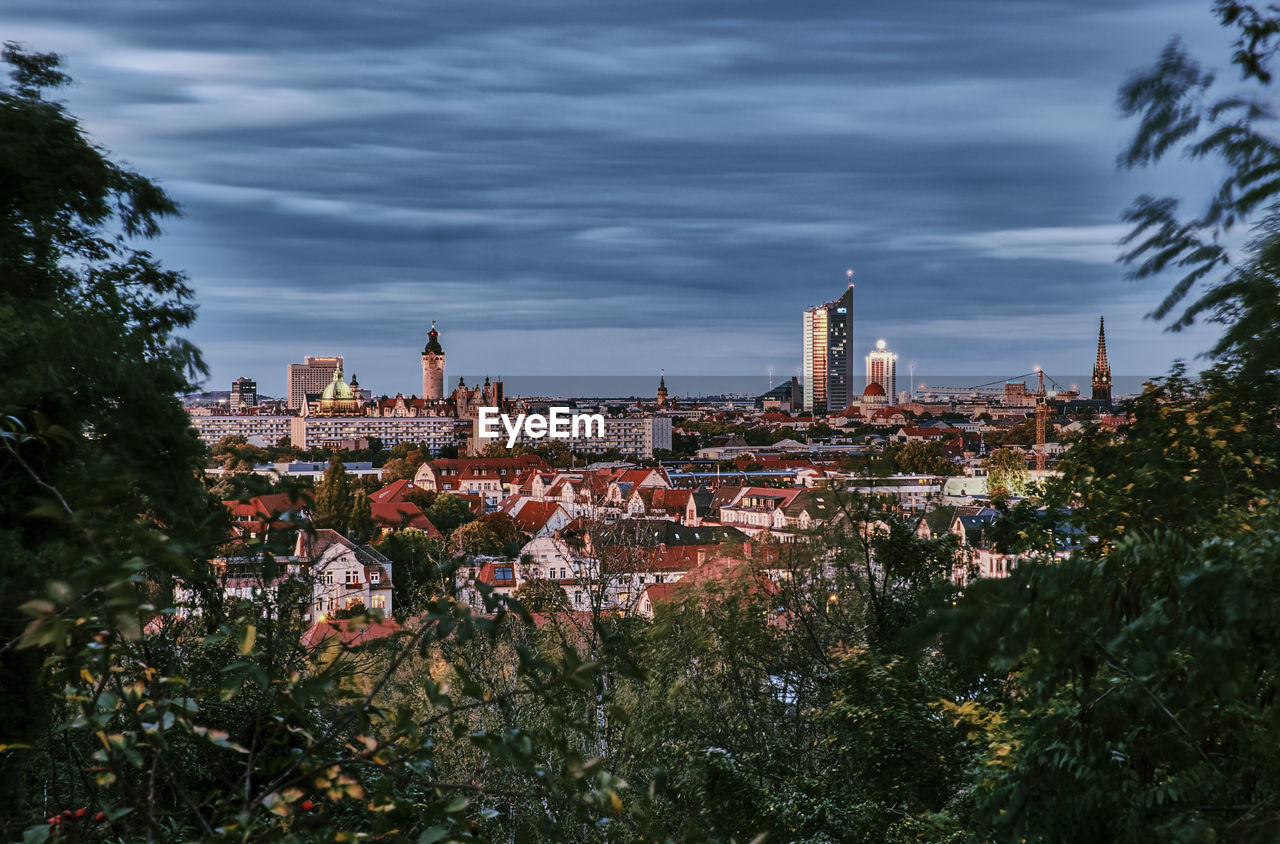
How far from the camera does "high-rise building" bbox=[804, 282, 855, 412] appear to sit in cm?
18025

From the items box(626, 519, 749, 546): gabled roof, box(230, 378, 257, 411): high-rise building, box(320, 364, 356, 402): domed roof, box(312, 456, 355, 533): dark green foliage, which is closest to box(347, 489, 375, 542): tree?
box(312, 456, 355, 533): dark green foliage

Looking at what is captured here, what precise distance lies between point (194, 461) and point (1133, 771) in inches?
178

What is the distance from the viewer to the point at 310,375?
16138 cm

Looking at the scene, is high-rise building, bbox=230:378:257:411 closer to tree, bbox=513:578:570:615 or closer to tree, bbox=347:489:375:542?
tree, bbox=347:489:375:542

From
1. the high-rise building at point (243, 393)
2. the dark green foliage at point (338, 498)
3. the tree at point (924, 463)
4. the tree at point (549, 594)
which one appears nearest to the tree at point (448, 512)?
the dark green foliage at point (338, 498)

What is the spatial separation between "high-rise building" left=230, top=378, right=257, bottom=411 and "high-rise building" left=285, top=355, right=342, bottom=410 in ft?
16.4

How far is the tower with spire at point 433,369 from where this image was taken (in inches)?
5049

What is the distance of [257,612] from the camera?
3.09 meters

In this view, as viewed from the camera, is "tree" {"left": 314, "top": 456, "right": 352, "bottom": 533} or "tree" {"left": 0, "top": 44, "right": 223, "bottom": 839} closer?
"tree" {"left": 0, "top": 44, "right": 223, "bottom": 839}

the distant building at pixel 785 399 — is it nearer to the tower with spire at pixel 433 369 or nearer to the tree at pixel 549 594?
the tower with spire at pixel 433 369

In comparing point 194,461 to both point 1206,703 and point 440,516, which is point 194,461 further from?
point 440,516

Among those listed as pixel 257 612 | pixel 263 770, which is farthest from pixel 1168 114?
pixel 257 612

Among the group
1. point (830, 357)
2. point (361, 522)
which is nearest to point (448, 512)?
point (361, 522)

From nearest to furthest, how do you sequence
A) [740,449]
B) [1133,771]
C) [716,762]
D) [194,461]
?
1. [1133,771]
2. [194,461]
3. [716,762]
4. [740,449]
